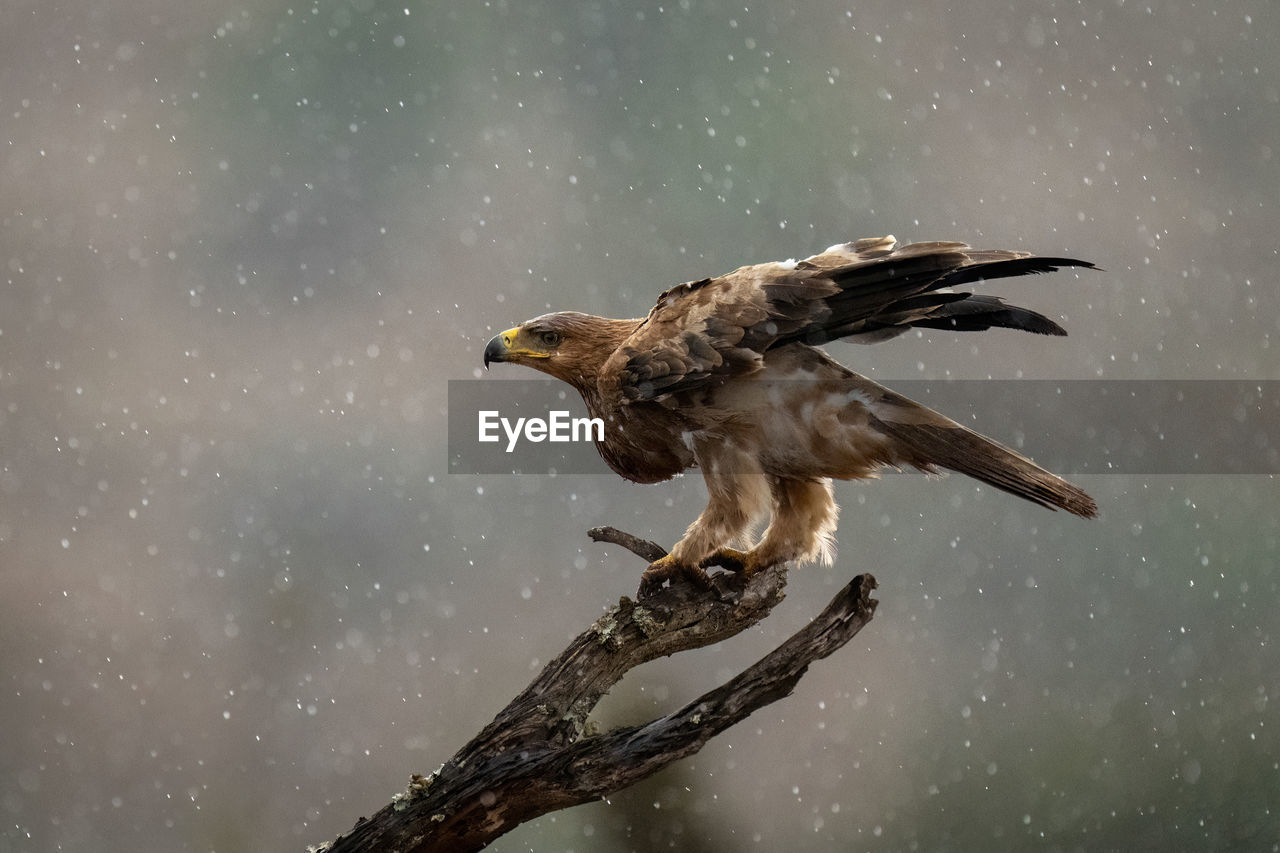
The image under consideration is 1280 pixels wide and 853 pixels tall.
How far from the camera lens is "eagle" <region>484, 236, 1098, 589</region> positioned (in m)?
2.32

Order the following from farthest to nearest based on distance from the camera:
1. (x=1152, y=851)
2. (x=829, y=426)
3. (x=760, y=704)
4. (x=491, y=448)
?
(x=1152, y=851)
(x=491, y=448)
(x=829, y=426)
(x=760, y=704)

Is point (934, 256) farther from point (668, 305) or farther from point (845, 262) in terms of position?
point (668, 305)

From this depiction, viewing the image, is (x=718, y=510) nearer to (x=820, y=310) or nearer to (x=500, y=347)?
(x=820, y=310)

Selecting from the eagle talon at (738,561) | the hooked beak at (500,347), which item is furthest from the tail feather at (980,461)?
the hooked beak at (500,347)

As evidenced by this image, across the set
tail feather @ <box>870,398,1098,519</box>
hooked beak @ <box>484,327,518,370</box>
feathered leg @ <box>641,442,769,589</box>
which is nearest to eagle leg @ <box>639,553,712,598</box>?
feathered leg @ <box>641,442,769,589</box>

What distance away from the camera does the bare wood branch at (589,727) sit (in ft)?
7.39

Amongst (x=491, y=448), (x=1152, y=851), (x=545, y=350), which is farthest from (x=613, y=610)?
(x=1152, y=851)

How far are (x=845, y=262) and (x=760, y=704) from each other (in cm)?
105

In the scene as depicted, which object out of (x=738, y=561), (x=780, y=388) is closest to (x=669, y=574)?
(x=738, y=561)

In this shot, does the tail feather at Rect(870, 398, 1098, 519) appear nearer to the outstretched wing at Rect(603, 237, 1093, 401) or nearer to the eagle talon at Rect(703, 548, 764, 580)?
the outstretched wing at Rect(603, 237, 1093, 401)

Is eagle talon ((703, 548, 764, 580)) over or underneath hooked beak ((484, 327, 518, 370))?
underneath

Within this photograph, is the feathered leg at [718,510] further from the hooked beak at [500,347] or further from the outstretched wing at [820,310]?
the hooked beak at [500,347]

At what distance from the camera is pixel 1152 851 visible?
4.93m

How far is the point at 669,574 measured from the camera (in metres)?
2.56
